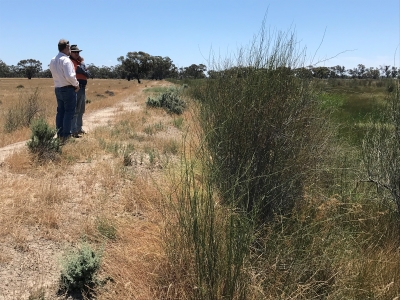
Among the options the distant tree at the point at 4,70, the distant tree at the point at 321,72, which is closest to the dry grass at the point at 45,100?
the distant tree at the point at 321,72

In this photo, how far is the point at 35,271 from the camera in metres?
2.88

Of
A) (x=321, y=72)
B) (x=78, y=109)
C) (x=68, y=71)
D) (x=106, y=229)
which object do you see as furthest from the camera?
(x=78, y=109)

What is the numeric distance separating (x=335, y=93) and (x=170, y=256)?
337 cm

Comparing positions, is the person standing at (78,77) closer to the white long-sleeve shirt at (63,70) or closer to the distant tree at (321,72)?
the white long-sleeve shirt at (63,70)

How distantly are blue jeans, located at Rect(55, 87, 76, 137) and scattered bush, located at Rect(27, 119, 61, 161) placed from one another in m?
0.82

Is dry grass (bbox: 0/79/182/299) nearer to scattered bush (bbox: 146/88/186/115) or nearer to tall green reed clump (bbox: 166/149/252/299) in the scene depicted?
tall green reed clump (bbox: 166/149/252/299)

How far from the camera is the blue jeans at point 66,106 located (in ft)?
21.5

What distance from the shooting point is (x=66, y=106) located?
21.7 feet

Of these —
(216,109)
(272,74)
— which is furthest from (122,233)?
(272,74)

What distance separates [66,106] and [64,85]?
39 centimetres

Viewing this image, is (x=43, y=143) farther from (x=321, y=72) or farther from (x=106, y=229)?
(x=321, y=72)

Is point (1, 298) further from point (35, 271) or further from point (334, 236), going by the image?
point (334, 236)

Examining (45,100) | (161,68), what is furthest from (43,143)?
(161,68)

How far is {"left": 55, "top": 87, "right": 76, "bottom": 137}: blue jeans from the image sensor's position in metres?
6.56
